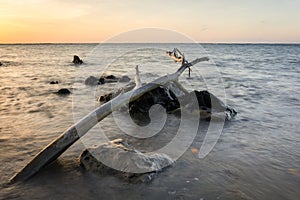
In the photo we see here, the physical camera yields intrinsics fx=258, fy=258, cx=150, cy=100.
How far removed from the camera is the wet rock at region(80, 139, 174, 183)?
377cm

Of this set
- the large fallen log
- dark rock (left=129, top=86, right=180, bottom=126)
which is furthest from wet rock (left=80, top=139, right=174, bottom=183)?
dark rock (left=129, top=86, right=180, bottom=126)

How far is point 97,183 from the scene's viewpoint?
3.64 metres

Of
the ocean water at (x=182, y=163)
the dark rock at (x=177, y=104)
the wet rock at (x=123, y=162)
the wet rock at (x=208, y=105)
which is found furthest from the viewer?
the dark rock at (x=177, y=104)

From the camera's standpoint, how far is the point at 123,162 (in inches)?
153

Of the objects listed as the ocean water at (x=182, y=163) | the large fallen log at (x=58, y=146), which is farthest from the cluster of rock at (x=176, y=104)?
the large fallen log at (x=58, y=146)

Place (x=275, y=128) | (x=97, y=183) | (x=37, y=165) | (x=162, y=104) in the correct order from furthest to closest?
(x=162, y=104) → (x=275, y=128) → (x=37, y=165) → (x=97, y=183)

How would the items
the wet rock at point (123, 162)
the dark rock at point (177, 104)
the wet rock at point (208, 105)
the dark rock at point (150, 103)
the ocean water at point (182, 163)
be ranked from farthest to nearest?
1. the dark rock at point (150, 103)
2. the dark rock at point (177, 104)
3. the wet rock at point (208, 105)
4. the wet rock at point (123, 162)
5. the ocean water at point (182, 163)

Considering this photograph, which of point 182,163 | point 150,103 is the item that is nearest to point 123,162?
point 182,163

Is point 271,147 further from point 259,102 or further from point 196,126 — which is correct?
point 259,102

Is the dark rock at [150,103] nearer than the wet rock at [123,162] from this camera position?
No

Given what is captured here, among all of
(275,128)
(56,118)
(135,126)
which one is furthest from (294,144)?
(56,118)

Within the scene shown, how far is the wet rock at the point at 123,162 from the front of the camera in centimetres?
377

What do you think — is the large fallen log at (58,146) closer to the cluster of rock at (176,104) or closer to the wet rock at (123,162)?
the wet rock at (123,162)

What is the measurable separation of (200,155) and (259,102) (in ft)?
20.4
